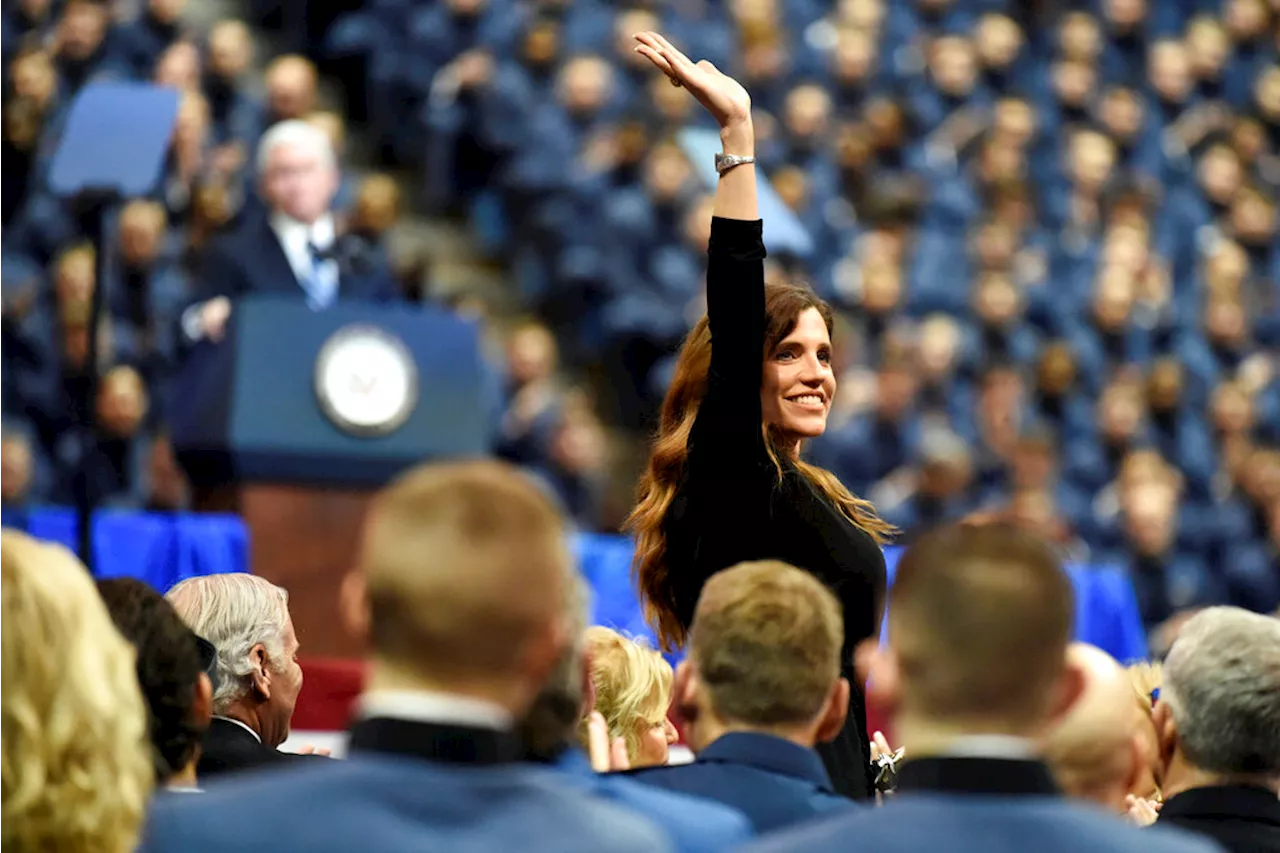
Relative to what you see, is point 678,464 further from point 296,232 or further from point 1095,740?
point 296,232

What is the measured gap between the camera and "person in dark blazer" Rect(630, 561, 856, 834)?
91.7 inches

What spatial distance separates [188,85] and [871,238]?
12.3 feet

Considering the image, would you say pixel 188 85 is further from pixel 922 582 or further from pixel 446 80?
pixel 922 582

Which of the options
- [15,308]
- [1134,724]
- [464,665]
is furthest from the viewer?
[15,308]

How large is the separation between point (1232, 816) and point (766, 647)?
0.77 metres

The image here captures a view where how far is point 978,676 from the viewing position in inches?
Result: 72.5

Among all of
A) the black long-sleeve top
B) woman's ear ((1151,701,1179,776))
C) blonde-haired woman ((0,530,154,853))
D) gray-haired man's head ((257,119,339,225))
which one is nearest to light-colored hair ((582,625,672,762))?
the black long-sleeve top

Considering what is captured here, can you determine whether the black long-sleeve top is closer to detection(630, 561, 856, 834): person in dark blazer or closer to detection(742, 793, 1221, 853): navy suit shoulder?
detection(630, 561, 856, 834): person in dark blazer

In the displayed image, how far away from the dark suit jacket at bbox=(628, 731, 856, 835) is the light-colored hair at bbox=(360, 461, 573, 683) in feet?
2.23

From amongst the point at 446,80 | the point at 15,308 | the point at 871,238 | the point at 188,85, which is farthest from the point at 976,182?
the point at 15,308

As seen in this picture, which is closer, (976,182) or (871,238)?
(871,238)

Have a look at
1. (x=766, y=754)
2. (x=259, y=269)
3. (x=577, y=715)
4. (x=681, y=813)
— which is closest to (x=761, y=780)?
(x=766, y=754)

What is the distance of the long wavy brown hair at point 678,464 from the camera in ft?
10.1

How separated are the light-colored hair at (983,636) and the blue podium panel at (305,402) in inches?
175
